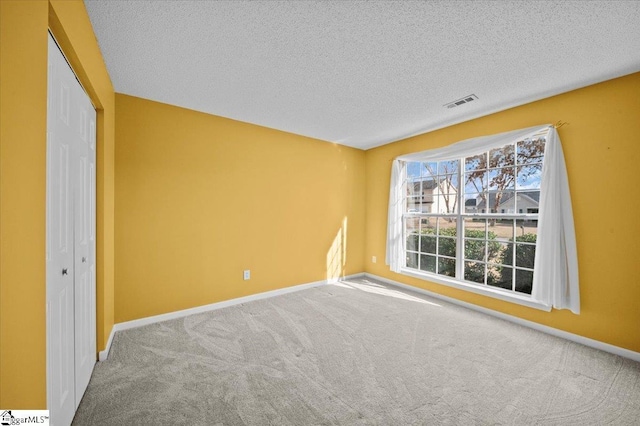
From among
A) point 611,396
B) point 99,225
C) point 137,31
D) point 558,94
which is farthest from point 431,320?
point 137,31

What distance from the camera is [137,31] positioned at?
1811 millimetres

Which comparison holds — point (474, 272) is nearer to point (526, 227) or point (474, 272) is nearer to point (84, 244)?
point (526, 227)

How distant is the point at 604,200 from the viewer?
246 centimetres

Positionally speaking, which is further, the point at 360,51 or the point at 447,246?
the point at 447,246

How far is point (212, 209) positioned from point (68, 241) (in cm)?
180

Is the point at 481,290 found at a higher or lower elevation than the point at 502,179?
lower

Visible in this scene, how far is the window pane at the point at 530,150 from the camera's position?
2967 millimetres

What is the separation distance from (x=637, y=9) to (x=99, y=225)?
13.6 ft

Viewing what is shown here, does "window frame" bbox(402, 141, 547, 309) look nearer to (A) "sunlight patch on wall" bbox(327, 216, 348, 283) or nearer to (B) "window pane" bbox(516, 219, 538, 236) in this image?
(B) "window pane" bbox(516, 219, 538, 236)

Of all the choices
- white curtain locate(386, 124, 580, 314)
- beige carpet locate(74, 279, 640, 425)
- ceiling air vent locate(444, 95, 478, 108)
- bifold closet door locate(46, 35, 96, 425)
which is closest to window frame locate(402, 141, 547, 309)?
white curtain locate(386, 124, 580, 314)

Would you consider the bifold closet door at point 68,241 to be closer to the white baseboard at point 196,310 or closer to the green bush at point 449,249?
the white baseboard at point 196,310

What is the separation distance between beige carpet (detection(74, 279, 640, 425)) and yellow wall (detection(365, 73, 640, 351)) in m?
0.28

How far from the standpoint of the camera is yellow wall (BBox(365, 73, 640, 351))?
232cm

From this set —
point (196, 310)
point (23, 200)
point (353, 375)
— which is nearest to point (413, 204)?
point (353, 375)
